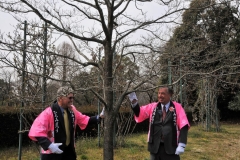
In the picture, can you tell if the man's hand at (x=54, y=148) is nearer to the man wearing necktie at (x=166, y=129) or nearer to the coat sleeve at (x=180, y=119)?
the man wearing necktie at (x=166, y=129)

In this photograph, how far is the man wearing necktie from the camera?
3.60 metres

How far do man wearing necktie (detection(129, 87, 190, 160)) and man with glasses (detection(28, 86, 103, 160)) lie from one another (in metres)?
0.92

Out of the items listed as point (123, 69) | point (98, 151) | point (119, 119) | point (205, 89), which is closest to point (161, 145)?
point (123, 69)

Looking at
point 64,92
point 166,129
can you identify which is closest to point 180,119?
point 166,129

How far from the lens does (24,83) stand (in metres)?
4.75

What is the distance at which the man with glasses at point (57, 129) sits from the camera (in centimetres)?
314

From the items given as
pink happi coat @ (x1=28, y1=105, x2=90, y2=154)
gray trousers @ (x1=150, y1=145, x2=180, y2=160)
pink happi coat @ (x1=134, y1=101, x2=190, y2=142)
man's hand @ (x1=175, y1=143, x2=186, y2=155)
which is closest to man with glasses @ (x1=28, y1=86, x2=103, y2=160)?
pink happi coat @ (x1=28, y1=105, x2=90, y2=154)

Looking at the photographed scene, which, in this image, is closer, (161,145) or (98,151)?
(161,145)

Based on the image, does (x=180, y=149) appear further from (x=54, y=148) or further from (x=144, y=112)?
(x=54, y=148)

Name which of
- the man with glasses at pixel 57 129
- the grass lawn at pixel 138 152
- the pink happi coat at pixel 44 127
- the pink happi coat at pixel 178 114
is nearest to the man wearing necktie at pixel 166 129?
the pink happi coat at pixel 178 114

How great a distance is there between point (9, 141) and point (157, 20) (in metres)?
7.20

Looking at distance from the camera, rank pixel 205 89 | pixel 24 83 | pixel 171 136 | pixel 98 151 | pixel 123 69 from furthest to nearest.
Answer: pixel 205 89 → pixel 98 151 → pixel 123 69 → pixel 24 83 → pixel 171 136

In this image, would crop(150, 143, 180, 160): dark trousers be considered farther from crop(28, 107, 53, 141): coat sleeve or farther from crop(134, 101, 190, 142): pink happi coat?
crop(28, 107, 53, 141): coat sleeve

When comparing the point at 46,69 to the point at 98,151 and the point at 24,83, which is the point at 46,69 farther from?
the point at 98,151
